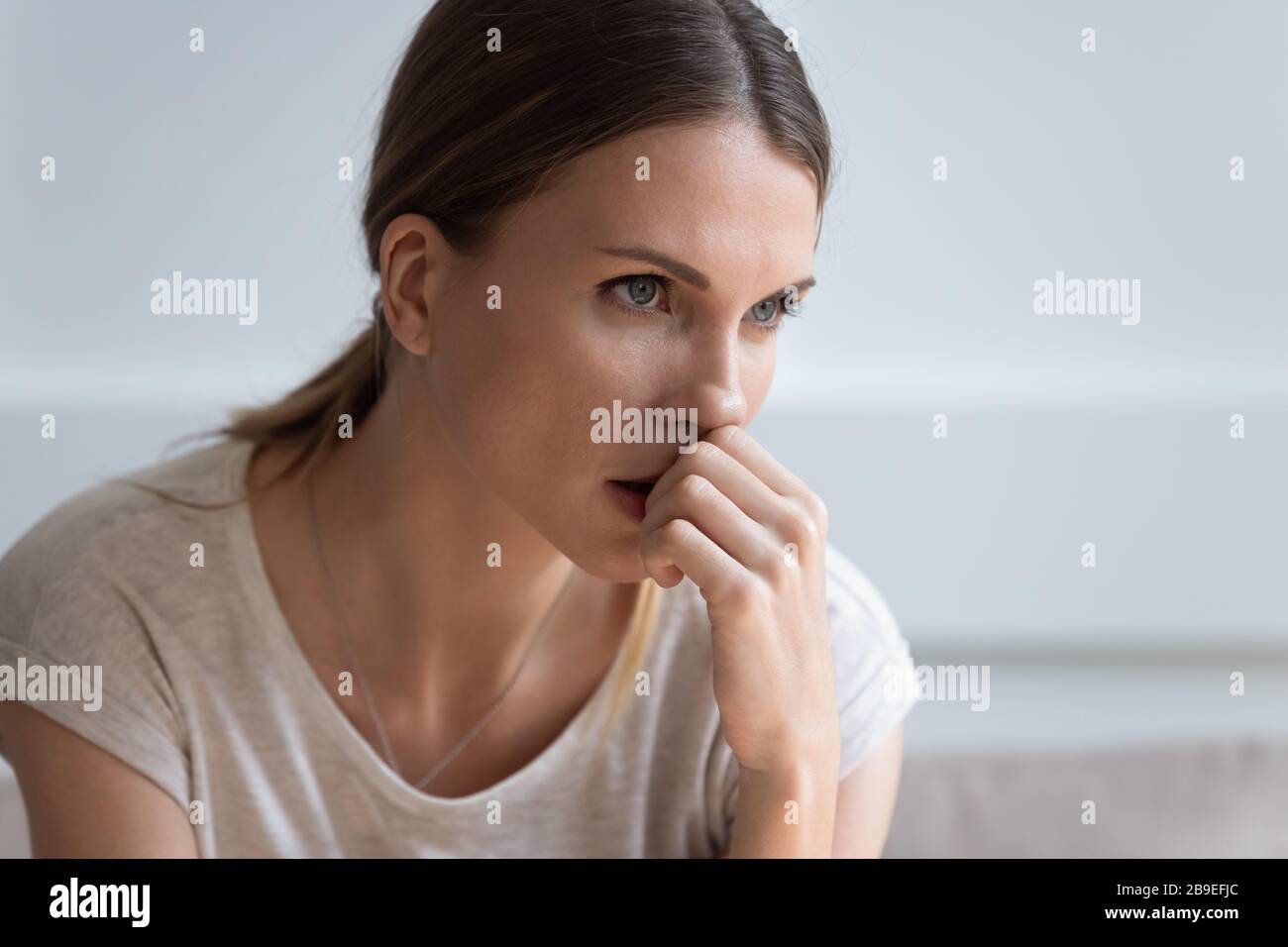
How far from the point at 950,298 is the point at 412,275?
1.43 meters

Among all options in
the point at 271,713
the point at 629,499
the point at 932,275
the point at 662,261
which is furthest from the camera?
the point at 932,275

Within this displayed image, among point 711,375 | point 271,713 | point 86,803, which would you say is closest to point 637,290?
point 711,375

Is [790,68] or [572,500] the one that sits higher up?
[790,68]

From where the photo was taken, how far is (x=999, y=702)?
2.66 meters

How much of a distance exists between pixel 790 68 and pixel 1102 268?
1491mm

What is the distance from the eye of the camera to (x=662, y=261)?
113 centimetres

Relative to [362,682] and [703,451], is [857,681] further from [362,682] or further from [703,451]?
[362,682]

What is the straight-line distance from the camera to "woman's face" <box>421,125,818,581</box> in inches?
44.9

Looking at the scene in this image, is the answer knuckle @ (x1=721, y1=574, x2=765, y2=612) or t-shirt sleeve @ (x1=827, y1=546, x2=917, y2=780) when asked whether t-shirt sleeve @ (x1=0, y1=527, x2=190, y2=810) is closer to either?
knuckle @ (x1=721, y1=574, x2=765, y2=612)

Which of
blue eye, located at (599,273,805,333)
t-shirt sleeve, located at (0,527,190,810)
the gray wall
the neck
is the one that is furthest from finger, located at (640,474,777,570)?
the gray wall
